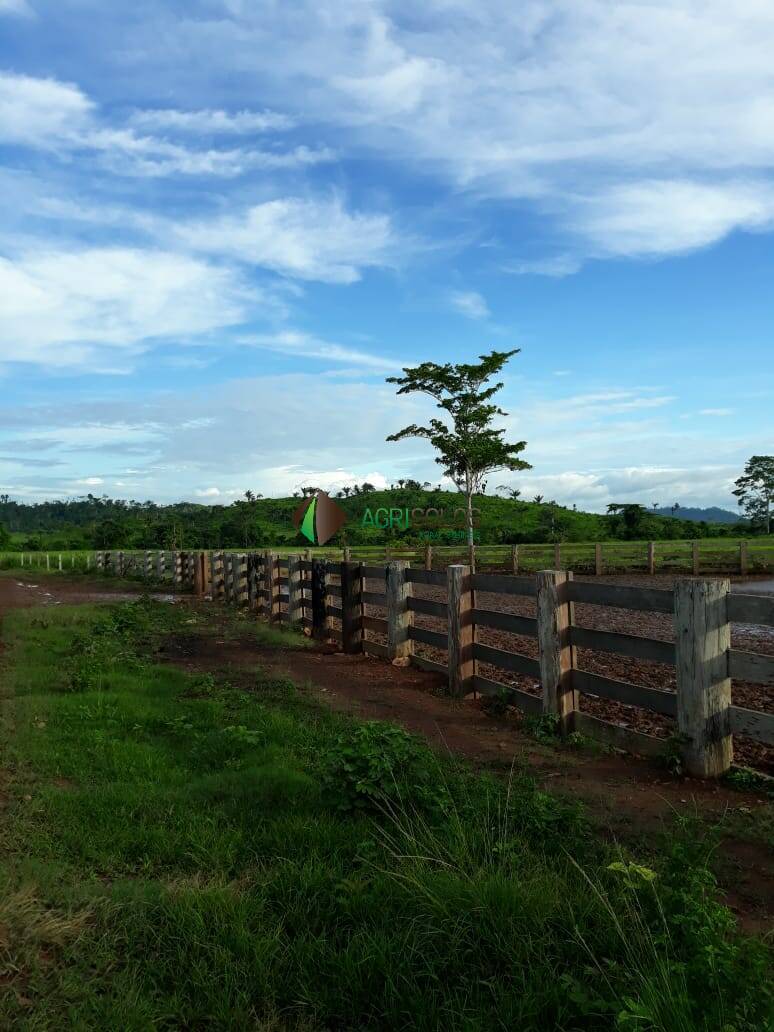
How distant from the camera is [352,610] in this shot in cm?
1239

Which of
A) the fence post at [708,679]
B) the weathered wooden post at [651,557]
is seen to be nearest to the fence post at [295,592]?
the fence post at [708,679]

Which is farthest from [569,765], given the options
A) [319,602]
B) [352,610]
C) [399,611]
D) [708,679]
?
[319,602]

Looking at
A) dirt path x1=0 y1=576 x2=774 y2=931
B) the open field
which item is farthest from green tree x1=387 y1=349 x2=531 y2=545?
dirt path x1=0 y1=576 x2=774 y2=931

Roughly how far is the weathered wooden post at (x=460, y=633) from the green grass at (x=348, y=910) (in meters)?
3.24

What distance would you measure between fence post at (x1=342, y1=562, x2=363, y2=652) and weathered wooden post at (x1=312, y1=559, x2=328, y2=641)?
57.3 inches

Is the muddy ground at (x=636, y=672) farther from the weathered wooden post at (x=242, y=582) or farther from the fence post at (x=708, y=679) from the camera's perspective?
the weathered wooden post at (x=242, y=582)

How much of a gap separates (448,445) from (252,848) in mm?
31518

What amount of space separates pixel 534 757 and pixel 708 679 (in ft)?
4.90

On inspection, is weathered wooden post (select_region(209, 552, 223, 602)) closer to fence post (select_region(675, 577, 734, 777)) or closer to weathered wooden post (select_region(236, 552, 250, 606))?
weathered wooden post (select_region(236, 552, 250, 606))

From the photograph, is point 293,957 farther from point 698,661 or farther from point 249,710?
point 249,710

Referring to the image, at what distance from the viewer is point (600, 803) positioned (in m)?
5.04

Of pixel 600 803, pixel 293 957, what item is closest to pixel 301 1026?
pixel 293 957

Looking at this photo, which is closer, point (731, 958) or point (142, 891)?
point (731, 958)

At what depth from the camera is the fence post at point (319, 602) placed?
550 inches
